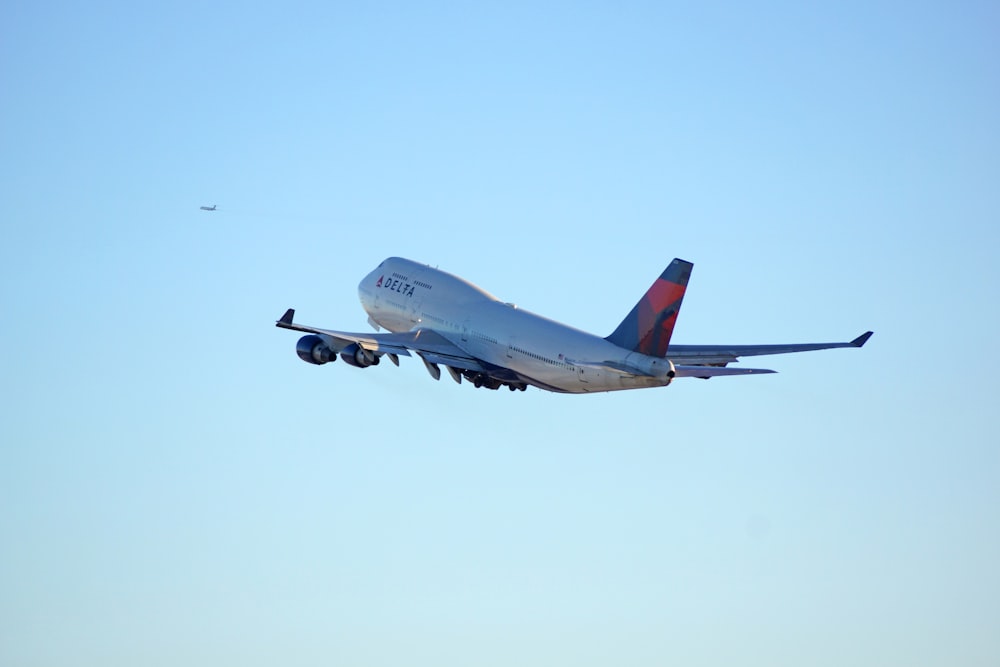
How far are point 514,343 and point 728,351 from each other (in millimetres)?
11566

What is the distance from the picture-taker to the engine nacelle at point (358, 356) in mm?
90500

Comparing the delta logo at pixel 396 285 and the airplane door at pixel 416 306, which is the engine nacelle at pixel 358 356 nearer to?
the airplane door at pixel 416 306

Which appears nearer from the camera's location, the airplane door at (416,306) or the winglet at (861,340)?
the winglet at (861,340)

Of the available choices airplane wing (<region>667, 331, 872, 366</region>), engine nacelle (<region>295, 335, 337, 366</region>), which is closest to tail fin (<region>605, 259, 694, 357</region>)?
airplane wing (<region>667, 331, 872, 366</region>)

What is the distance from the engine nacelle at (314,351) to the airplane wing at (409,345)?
0.35 m

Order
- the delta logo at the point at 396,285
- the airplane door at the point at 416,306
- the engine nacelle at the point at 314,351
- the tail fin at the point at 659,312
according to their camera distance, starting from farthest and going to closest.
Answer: the delta logo at the point at 396,285, the airplane door at the point at 416,306, the engine nacelle at the point at 314,351, the tail fin at the point at 659,312

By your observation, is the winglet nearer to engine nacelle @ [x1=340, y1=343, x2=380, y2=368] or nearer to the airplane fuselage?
the airplane fuselage

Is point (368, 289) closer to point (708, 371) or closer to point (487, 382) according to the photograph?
point (487, 382)

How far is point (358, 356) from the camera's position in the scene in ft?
297

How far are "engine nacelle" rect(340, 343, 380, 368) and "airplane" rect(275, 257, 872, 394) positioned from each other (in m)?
0.05

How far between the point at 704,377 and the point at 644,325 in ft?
17.5

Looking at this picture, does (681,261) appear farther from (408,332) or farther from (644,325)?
(408,332)

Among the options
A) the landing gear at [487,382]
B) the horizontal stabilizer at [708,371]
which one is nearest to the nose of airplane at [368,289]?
the landing gear at [487,382]

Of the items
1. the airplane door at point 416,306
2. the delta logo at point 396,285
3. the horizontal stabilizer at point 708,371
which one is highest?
the delta logo at point 396,285
